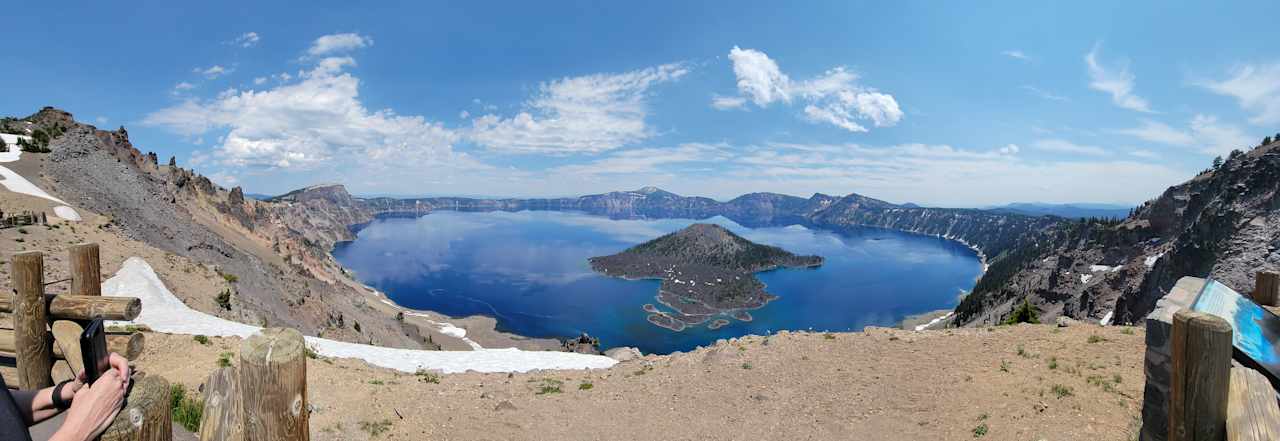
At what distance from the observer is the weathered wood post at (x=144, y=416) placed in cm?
253

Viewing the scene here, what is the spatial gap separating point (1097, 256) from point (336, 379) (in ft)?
354

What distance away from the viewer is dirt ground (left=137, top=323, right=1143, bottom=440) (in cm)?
980

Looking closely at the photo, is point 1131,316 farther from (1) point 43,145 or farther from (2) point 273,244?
(2) point 273,244

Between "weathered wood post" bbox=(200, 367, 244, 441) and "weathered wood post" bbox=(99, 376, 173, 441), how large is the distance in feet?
0.58

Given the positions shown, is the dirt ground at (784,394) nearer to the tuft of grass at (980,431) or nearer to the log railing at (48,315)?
the tuft of grass at (980,431)

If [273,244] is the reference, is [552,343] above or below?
below

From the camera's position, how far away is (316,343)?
19.7 meters

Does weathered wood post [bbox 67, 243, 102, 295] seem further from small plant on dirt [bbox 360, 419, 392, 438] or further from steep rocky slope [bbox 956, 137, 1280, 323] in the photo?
steep rocky slope [bbox 956, 137, 1280, 323]

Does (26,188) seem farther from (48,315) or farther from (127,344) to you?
(127,344)

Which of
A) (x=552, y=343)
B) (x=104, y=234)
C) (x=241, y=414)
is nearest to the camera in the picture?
(x=241, y=414)

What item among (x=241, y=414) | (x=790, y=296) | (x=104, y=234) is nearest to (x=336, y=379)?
(x=241, y=414)

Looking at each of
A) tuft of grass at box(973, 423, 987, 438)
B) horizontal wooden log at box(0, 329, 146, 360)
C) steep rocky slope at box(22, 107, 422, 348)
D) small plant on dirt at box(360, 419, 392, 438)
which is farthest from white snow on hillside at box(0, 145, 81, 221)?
tuft of grass at box(973, 423, 987, 438)

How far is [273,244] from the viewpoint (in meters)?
71.9

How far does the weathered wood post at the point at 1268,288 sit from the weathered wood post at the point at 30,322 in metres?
11.6
